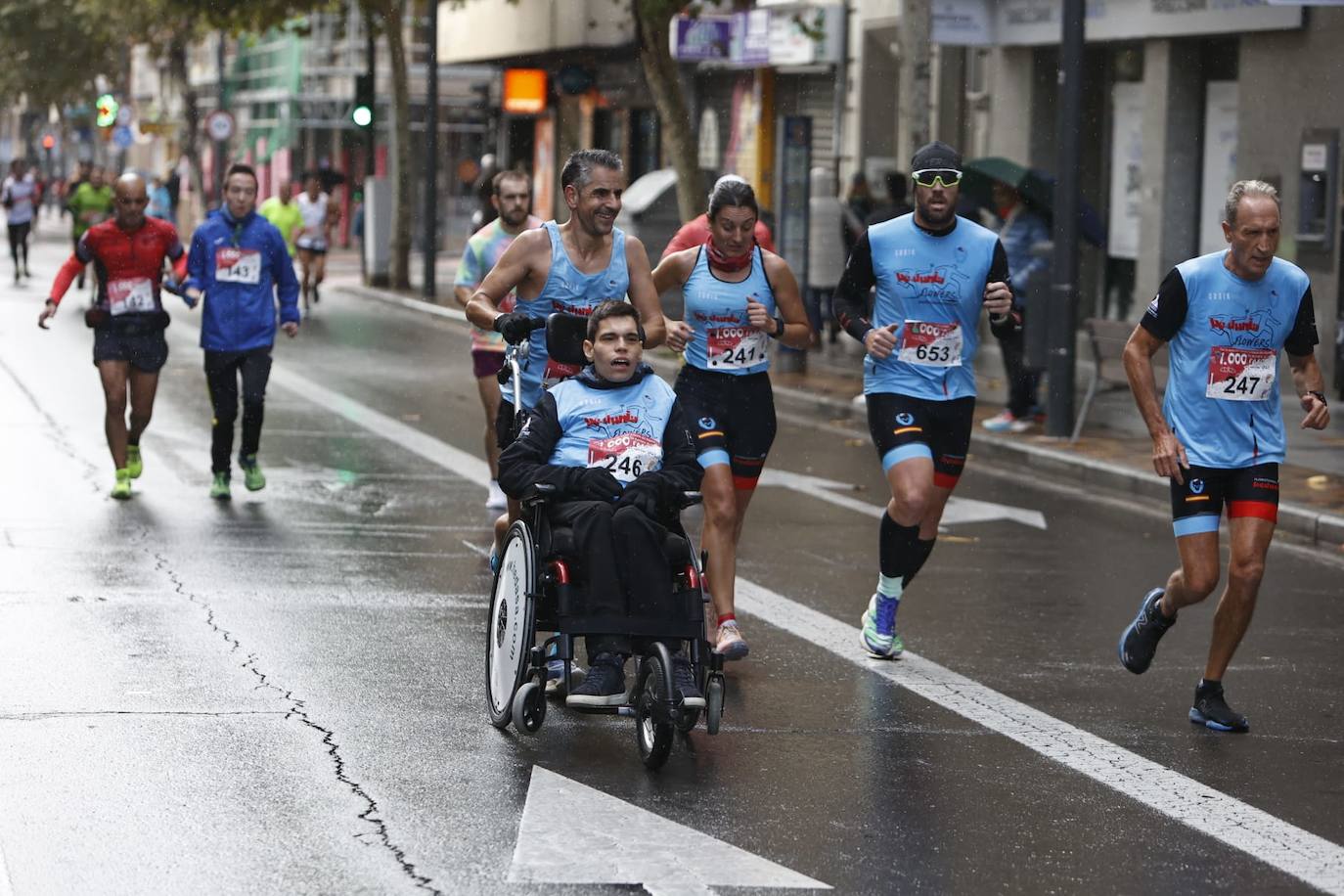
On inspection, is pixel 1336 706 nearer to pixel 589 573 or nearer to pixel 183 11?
pixel 589 573

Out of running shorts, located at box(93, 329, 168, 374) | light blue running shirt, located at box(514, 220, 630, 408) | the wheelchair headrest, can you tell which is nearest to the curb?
light blue running shirt, located at box(514, 220, 630, 408)

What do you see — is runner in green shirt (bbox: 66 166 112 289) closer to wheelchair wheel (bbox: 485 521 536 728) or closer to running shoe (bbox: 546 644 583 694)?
running shoe (bbox: 546 644 583 694)

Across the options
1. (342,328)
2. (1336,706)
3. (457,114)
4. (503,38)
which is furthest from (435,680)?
(457,114)

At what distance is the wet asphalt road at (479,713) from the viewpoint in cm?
574

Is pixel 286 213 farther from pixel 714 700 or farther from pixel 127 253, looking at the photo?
pixel 714 700

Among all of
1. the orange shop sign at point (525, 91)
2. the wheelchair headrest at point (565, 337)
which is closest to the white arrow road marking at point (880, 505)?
the wheelchair headrest at point (565, 337)

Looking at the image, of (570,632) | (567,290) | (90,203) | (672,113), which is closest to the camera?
(570,632)

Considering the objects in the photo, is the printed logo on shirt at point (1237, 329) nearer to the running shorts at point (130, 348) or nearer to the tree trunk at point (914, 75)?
the running shorts at point (130, 348)

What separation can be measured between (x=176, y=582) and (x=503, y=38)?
32005 millimetres

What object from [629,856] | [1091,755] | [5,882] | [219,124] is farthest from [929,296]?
[219,124]

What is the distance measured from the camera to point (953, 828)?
6094 mm

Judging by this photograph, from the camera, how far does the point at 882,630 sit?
28.0 feet

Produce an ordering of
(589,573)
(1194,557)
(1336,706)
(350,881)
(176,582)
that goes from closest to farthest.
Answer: (350,881)
(589,573)
(1194,557)
(1336,706)
(176,582)

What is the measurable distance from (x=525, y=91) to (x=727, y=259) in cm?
3260
